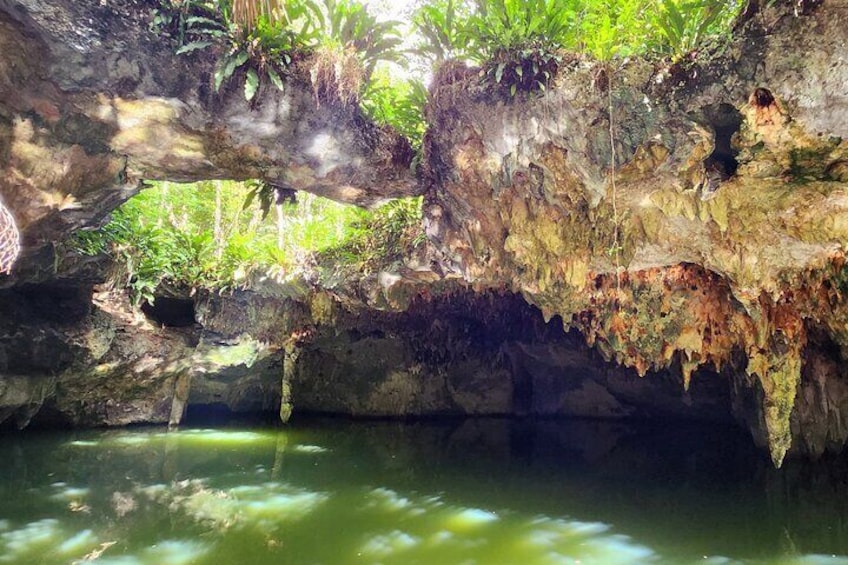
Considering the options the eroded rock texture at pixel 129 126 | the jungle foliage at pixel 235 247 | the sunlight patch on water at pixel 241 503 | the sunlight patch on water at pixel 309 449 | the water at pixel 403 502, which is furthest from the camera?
the sunlight patch on water at pixel 309 449

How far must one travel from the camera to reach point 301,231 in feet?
31.1

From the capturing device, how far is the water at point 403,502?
492cm

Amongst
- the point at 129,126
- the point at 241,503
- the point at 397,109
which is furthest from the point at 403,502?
the point at 129,126

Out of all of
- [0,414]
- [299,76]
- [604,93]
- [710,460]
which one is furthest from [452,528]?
[0,414]

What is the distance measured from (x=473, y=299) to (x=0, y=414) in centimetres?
855

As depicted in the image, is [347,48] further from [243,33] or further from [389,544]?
[389,544]

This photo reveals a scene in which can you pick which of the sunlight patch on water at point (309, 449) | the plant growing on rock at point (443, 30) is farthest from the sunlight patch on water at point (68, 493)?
the plant growing on rock at point (443, 30)

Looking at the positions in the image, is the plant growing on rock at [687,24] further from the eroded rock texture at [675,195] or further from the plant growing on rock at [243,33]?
the plant growing on rock at [243,33]

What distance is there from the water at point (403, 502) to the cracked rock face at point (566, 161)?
71.2 inches

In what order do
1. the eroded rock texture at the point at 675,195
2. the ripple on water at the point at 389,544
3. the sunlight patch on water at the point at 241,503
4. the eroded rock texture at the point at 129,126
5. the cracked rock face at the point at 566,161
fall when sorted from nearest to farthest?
the eroded rock texture at the point at 675,195 < the cracked rock face at the point at 566,161 < the eroded rock texture at the point at 129,126 < the ripple on water at the point at 389,544 < the sunlight patch on water at the point at 241,503

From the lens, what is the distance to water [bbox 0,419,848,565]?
16.1ft

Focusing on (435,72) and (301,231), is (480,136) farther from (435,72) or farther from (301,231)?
(301,231)

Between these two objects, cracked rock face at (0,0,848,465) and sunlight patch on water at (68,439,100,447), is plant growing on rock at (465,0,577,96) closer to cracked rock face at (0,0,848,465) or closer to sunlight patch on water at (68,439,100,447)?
cracked rock face at (0,0,848,465)

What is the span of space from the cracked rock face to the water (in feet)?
5.93
